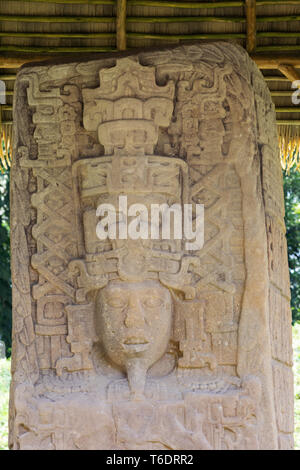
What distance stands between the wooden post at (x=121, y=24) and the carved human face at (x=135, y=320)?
2.08 metres

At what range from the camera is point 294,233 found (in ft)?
Result: 35.4

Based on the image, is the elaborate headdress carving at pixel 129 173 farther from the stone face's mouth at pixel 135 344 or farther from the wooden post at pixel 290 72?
the wooden post at pixel 290 72

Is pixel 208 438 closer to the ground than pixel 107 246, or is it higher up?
closer to the ground

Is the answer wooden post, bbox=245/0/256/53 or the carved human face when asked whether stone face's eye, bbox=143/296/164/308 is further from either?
wooden post, bbox=245/0/256/53

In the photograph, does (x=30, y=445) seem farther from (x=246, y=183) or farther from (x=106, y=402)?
(x=246, y=183)

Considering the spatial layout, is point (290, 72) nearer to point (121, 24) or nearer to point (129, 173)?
point (121, 24)

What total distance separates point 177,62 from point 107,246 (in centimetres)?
125

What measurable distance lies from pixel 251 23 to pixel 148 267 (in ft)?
7.39

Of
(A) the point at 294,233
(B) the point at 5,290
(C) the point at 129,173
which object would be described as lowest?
(C) the point at 129,173

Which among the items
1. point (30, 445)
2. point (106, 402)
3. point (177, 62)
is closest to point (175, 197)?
point (177, 62)

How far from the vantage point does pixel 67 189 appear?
541 cm

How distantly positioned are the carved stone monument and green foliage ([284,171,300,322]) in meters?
5.08

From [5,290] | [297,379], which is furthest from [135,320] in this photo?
[5,290]

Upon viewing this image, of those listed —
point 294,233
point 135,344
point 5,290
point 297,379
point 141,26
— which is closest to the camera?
point 135,344
